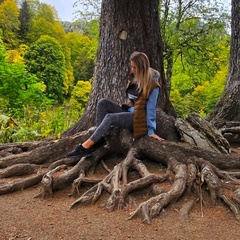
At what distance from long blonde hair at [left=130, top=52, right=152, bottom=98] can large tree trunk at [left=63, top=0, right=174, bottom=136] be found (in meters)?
0.87

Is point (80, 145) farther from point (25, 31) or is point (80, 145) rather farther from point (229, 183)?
point (25, 31)

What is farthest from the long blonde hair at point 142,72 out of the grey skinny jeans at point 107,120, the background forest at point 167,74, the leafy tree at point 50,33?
the leafy tree at point 50,33

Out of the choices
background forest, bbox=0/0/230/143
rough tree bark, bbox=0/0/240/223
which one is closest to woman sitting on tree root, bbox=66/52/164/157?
rough tree bark, bbox=0/0/240/223

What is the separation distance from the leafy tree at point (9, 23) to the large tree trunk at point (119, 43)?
124 feet

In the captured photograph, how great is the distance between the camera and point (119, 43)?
626cm

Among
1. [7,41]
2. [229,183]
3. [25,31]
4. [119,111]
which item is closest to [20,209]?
[119,111]

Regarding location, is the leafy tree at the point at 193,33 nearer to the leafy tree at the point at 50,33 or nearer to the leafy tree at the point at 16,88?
the leafy tree at the point at 16,88

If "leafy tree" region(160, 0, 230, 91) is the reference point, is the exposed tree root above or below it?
below

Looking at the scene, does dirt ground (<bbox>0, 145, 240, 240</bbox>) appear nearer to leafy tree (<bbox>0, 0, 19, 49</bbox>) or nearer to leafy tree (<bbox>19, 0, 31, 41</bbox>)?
leafy tree (<bbox>0, 0, 19, 49</bbox>)

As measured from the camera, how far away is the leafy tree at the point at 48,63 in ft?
126

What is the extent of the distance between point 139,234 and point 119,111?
2319 millimetres

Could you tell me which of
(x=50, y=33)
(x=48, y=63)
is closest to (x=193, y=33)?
(x=48, y=63)

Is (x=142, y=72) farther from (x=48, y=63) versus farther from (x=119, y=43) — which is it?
(x=48, y=63)

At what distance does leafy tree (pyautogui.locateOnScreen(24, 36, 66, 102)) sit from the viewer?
38.3 meters
